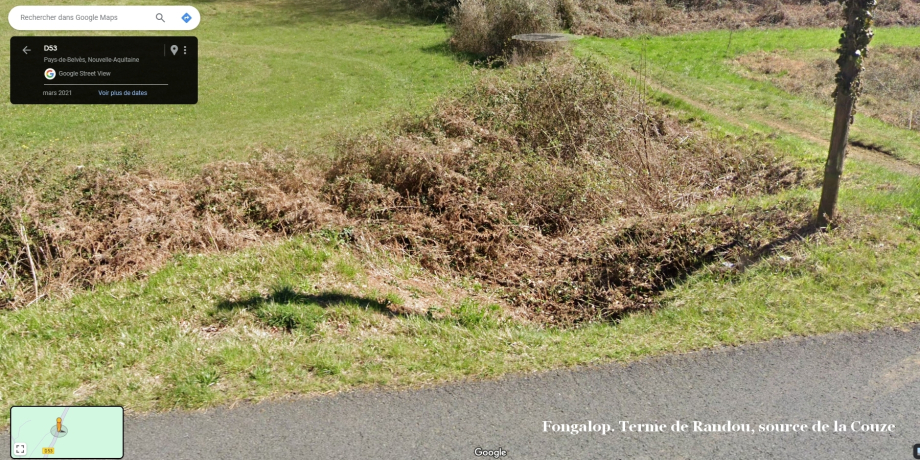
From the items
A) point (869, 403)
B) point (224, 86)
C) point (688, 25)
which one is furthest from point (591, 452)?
point (688, 25)

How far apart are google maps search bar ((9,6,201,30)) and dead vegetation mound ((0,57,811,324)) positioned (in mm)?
2081

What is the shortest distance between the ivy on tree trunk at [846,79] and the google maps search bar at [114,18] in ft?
24.5

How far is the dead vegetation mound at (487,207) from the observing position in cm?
754

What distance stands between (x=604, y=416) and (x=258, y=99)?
60.8 ft

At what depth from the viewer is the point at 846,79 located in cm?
654

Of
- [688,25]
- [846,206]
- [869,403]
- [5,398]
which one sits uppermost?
[688,25]

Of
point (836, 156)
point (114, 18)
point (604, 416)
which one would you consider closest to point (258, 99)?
point (114, 18)

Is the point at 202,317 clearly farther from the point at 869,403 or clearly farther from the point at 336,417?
the point at 869,403

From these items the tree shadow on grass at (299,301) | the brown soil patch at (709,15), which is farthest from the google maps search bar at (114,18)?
the brown soil patch at (709,15)

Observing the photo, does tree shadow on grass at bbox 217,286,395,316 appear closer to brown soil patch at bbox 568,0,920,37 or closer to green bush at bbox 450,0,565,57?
green bush at bbox 450,0,565,57

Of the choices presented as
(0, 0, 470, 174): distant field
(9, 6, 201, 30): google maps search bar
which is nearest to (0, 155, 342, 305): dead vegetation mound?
(0, 0, 470, 174): distant field

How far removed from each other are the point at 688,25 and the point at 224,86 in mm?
21332

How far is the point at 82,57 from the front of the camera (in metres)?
11.6

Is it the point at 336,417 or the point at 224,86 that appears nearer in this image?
the point at 336,417
